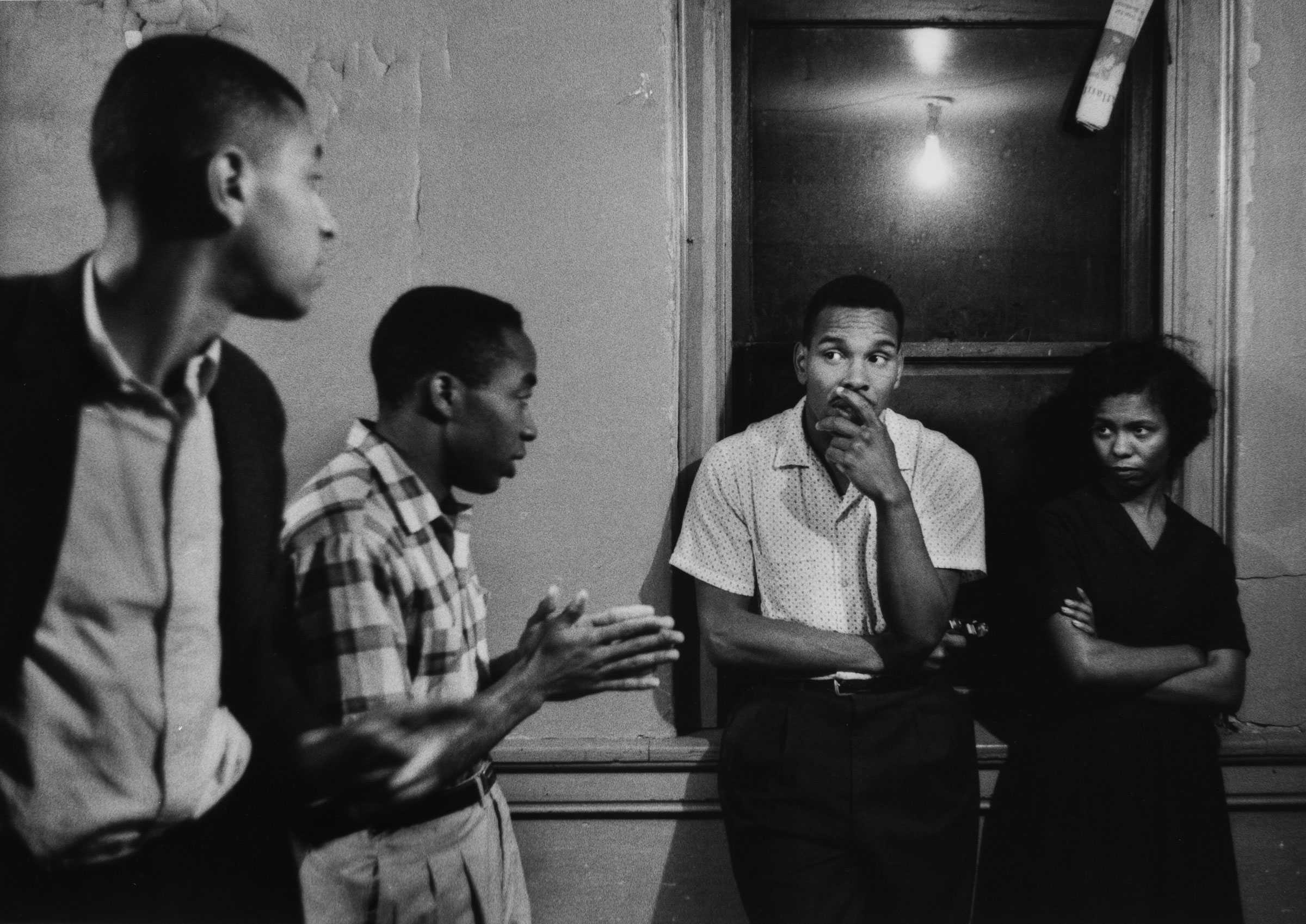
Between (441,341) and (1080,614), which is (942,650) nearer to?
(1080,614)

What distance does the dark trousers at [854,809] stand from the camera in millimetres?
2123

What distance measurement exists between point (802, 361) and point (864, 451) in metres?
0.29

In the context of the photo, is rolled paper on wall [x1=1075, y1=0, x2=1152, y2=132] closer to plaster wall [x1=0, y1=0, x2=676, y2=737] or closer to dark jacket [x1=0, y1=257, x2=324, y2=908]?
plaster wall [x1=0, y1=0, x2=676, y2=737]

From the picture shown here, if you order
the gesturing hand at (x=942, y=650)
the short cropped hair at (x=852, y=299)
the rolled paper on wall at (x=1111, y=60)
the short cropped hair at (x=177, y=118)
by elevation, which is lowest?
the gesturing hand at (x=942, y=650)

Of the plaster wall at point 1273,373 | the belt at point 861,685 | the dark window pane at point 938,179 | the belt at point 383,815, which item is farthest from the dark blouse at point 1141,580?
the belt at point 383,815

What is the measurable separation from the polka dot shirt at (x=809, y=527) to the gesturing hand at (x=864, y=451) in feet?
0.36

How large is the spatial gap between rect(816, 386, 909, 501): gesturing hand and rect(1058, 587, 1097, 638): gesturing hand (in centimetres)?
44

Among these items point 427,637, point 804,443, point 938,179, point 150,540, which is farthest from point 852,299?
point 150,540

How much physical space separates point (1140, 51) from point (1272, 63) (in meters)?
0.31

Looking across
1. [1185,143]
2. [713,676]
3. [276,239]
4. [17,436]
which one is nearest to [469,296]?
[276,239]

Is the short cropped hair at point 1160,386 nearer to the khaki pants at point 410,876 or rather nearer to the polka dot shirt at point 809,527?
the polka dot shirt at point 809,527

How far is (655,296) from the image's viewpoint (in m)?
2.35

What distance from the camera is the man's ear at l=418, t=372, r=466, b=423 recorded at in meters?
1.85

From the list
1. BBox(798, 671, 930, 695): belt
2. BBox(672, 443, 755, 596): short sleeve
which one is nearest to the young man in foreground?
BBox(672, 443, 755, 596): short sleeve
